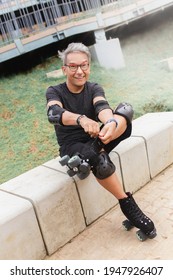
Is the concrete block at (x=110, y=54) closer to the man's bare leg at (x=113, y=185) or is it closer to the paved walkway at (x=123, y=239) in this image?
the paved walkway at (x=123, y=239)

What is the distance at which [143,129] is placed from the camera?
3461 mm

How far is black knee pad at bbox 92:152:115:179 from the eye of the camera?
7.70 feet

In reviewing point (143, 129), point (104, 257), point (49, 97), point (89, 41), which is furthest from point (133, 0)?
point (104, 257)

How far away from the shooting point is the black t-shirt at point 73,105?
8.71 feet

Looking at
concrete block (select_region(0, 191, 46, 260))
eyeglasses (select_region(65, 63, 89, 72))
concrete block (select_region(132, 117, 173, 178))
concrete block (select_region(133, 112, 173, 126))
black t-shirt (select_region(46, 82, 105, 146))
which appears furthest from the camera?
concrete block (select_region(133, 112, 173, 126))

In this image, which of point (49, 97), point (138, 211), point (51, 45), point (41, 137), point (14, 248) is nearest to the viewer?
point (14, 248)

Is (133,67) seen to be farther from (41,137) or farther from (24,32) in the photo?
(41,137)

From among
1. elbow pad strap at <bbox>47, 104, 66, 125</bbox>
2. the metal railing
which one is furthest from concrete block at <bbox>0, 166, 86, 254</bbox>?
the metal railing

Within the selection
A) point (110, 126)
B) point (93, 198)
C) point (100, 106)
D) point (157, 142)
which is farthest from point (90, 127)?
point (157, 142)

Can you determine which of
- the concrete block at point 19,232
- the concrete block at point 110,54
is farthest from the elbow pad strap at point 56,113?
the concrete block at point 110,54

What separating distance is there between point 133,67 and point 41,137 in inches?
229

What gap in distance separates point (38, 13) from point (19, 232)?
1156 centimetres

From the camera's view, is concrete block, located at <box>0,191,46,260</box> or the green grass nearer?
concrete block, located at <box>0,191,46,260</box>

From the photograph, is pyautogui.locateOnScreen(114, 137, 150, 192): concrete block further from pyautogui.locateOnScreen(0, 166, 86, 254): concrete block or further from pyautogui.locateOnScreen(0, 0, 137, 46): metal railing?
pyautogui.locateOnScreen(0, 0, 137, 46): metal railing
